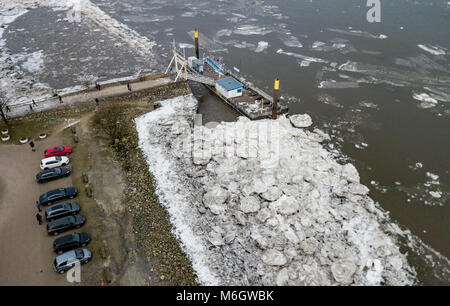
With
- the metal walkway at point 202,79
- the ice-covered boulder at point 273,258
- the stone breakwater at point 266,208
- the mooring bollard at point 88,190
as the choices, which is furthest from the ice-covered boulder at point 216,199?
the metal walkway at point 202,79

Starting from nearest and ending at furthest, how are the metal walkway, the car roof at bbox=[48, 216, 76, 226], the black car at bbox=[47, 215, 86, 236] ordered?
the black car at bbox=[47, 215, 86, 236] < the car roof at bbox=[48, 216, 76, 226] < the metal walkway

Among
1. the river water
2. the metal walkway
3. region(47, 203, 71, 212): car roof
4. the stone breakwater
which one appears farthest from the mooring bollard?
the metal walkway

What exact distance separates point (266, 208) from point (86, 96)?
104 feet

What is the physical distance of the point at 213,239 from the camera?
2652 cm

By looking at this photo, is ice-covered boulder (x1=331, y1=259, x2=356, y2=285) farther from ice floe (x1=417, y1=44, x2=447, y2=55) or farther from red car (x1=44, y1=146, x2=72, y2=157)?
ice floe (x1=417, y1=44, x2=447, y2=55)

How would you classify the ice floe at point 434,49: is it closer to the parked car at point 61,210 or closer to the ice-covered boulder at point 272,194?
the ice-covered boulder at point 272,194

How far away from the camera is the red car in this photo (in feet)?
108

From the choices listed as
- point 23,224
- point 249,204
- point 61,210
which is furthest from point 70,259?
point 249,204

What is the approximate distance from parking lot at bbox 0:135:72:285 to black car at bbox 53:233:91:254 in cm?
82

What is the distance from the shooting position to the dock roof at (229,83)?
1761 inches

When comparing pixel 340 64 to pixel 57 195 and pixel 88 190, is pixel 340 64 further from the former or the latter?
pixel 57 195

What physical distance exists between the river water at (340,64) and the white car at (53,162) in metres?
18.6

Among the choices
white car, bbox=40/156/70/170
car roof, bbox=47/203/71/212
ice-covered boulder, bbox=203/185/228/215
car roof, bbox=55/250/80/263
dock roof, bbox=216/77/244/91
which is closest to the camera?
car roof, bbox=55/250/80/263

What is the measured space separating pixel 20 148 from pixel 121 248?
1906 cm
